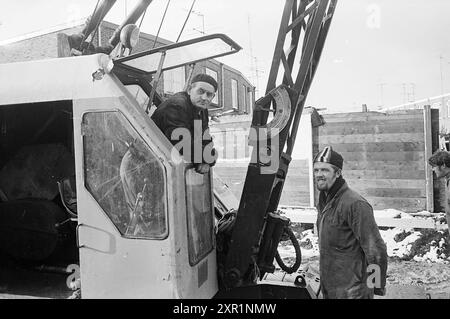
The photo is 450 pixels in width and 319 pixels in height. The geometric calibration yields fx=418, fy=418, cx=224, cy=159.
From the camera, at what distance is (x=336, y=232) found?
9.34 ft

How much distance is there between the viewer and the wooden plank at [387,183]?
854cm

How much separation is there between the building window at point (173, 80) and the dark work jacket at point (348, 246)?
7.67 feet

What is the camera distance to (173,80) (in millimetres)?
4715

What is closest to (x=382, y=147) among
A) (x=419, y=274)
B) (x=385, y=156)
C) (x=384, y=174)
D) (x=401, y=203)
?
(x=385, y=156)

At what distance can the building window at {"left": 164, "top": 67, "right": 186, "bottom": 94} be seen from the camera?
4613 millimetres

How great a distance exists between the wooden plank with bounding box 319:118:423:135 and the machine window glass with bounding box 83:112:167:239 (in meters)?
7.49

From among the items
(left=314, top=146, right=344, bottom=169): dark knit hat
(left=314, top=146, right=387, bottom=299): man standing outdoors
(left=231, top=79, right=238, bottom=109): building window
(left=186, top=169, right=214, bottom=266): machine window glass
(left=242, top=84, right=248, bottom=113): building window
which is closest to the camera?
(left=186, top=169, right=214, bottom=266): machine window glass

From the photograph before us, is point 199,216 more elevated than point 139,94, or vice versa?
point 139,94

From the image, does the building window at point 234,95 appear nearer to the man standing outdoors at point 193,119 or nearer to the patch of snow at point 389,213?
Answer: the patch of snow at point 389,213

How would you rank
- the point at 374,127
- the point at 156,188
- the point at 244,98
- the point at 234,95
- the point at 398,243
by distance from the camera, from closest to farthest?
the point at 156,188, the point at 398,243, the point at 374,127, the point at 234,95, the point at 244,98

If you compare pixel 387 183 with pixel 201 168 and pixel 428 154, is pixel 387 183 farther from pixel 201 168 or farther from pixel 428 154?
pixel 201 168

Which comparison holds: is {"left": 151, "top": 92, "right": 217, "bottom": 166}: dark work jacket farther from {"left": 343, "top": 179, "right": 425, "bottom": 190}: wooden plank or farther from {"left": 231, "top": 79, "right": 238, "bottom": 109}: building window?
{"left": 231, "top": 79, "right": 238, "bottom": 109}: building window

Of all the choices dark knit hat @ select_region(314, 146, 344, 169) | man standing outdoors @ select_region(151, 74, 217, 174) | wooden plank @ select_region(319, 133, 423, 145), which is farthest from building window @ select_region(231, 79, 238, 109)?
man standing outdoors @ select_region(151, 74, 217, 174)

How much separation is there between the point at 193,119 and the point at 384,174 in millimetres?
7089
